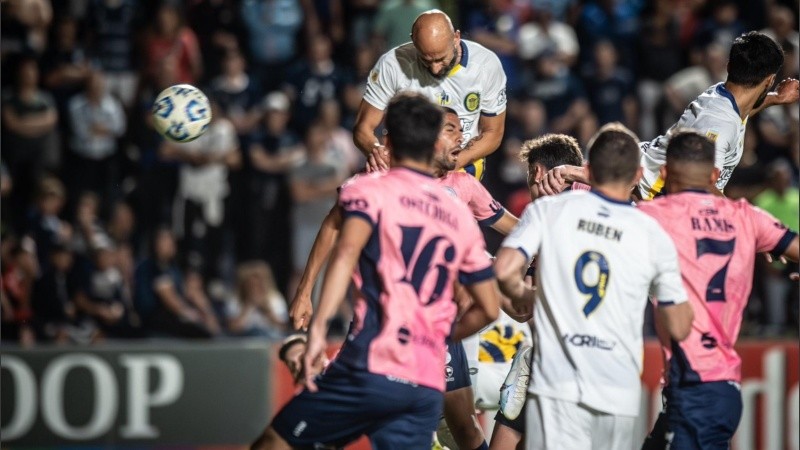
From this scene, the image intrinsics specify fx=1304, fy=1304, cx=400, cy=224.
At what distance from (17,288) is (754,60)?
8950mm

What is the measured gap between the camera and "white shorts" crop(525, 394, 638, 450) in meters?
6.56

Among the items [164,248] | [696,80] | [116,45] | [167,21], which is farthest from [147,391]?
[696,80]

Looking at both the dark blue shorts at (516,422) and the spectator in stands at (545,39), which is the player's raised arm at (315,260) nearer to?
the dark blue shorts at (516,422)

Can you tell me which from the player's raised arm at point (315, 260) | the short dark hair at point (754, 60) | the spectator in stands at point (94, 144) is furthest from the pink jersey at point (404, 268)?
the spectator in stands at point (94, 144)

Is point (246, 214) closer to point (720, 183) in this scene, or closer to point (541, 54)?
point (541, 54)

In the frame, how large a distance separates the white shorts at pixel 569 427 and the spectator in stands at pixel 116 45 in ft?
32.0

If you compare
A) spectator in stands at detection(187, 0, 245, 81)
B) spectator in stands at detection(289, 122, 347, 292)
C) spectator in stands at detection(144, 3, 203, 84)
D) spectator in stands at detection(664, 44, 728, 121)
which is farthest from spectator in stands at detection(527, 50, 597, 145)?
spectator in stands at detection(144, 3, 203, 84)

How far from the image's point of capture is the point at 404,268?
A: 6.25m

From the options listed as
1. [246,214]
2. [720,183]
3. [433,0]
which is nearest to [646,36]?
[433,0]

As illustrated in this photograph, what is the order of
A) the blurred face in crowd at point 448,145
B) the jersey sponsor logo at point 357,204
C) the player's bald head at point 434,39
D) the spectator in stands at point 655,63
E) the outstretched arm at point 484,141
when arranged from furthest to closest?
the spectator in stands at point 655,63 → the outstretched arm at point 484,141 → the player's bald head at point 434,39 → the blurred face in crowd at point 448,145 → the jersey sponsor logo at point 357,204

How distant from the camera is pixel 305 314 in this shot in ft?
25.4

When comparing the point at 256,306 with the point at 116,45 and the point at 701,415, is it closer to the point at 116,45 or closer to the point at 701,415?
the point at 116,45

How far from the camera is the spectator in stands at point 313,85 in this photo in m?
15.3

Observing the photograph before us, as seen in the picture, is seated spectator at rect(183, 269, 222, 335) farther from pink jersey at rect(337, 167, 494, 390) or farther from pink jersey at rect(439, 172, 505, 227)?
pink jersey at rect(337, 167, 494, 390)
